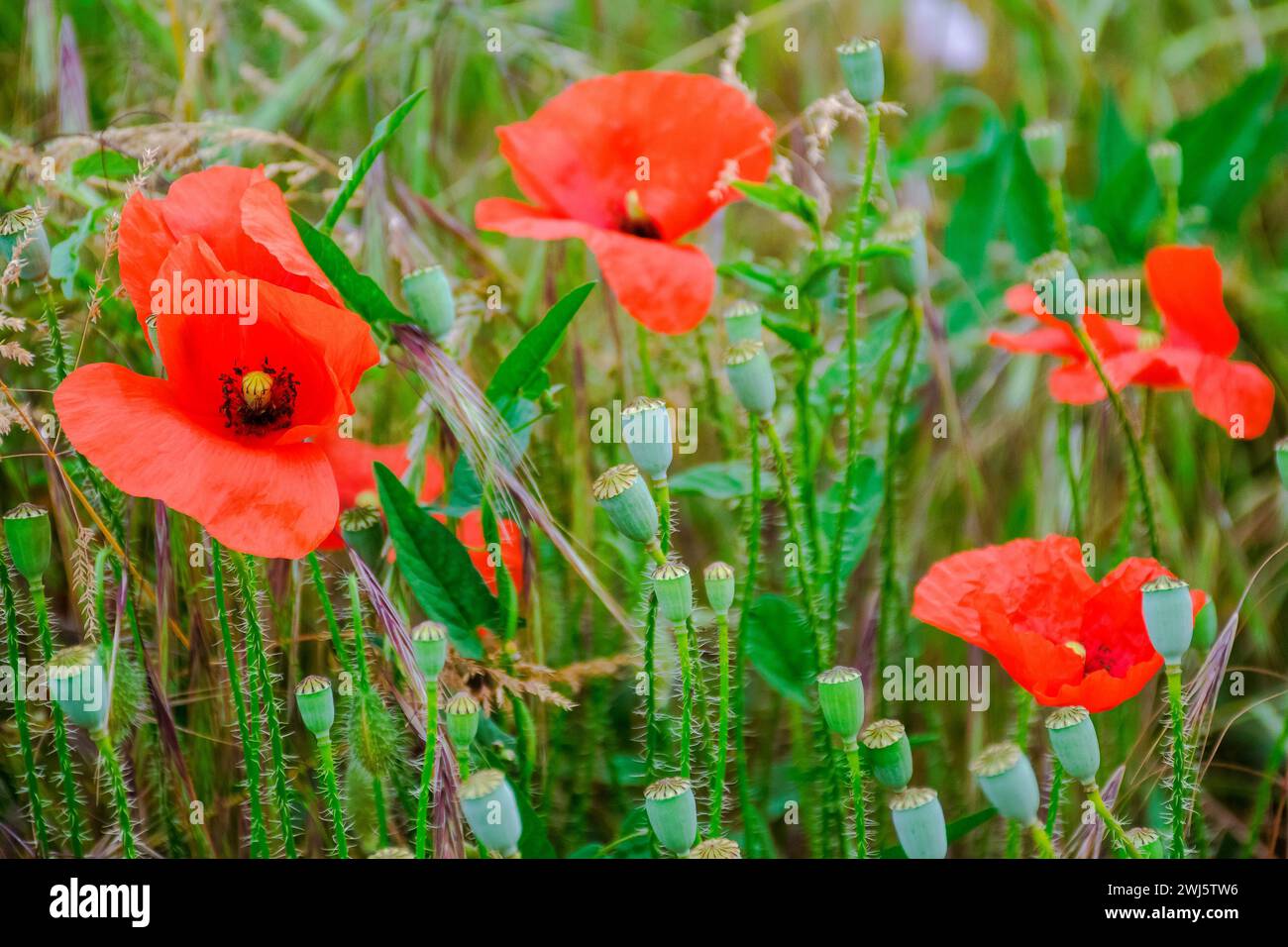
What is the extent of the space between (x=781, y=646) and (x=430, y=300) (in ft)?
0.79

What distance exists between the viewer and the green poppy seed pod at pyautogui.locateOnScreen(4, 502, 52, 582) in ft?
1.78

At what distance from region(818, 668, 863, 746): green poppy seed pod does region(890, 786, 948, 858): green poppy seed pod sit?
0.11 ft

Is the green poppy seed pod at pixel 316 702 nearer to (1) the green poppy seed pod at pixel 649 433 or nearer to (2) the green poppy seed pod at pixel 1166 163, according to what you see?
(1) the green poppy seed pod at pixel 649 433

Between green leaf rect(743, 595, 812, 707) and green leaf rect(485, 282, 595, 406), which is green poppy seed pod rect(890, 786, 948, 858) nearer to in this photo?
green leaf rect(743, 595, 812, 707)

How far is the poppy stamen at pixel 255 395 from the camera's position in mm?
541

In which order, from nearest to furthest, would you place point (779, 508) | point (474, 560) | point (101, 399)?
point (101, 399) → point (474, 560) → point (779, 508)

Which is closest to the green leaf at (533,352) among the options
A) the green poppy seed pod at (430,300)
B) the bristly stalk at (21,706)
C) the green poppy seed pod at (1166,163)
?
the green poppy seed pod at (430,300)

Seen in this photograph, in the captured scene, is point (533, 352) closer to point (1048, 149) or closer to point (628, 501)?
point (628, 501)

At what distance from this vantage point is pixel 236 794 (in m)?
0.63

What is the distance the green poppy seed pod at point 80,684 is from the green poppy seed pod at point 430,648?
0.12 metres
